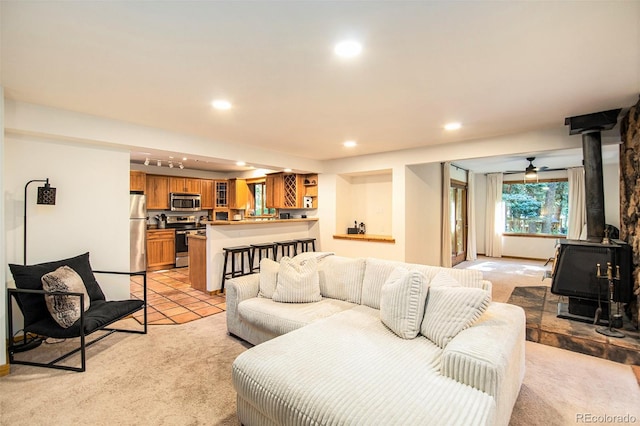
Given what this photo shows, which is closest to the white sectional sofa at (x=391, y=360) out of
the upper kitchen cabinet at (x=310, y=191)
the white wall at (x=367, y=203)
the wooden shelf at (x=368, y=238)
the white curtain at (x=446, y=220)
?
the wooden shelf at (x=368, y=238)

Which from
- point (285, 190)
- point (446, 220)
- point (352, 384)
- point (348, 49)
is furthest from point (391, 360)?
point (285, 190)

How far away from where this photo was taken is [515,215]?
8258mm

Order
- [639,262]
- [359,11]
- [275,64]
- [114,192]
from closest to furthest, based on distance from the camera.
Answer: [359,11], [275,64], [639,262], [114,192]

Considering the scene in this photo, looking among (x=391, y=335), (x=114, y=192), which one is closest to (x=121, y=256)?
(x=114, y=192)

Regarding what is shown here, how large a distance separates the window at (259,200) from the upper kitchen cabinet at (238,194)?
0.62ft

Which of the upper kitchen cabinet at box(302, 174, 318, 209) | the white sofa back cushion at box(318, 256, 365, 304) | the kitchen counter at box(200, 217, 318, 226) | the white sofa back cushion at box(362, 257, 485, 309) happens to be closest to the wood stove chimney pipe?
the white sofa back cushion at box(362, 257, 485, 309)

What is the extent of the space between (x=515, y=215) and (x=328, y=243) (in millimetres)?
5530

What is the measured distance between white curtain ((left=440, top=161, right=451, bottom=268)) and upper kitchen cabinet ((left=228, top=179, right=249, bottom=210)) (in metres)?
4.96

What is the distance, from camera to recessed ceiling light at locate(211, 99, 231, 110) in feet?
9.43

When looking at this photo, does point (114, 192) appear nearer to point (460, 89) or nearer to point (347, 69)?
point (347, 69)

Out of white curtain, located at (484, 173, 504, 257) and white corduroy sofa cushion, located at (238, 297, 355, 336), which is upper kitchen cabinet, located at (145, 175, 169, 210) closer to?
white corduroy sofa cushion, located at (238, 297, 355, 336)

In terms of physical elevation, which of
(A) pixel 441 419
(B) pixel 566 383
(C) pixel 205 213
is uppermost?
(C) pixel 205 213

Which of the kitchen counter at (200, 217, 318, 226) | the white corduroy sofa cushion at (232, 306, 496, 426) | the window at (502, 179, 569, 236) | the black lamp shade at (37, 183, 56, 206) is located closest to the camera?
the white corduroy sofa cushion at (232, 306, 496, 426)

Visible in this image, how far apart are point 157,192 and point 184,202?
64 centimetres
